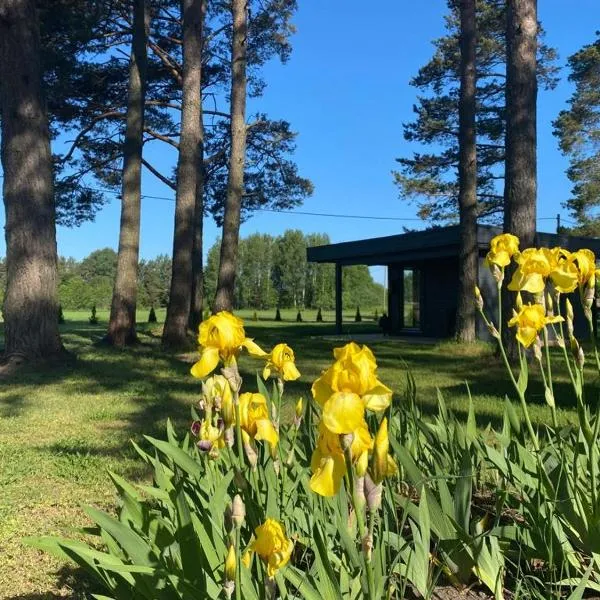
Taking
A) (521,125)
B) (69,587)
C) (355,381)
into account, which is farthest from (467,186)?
(355,381)

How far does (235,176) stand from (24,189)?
22.1 feet

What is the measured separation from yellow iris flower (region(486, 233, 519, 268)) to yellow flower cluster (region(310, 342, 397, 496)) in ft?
3.07

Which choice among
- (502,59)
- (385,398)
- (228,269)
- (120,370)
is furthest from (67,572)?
(502,59)

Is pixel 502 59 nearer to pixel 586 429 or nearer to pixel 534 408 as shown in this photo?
pixel 534 408

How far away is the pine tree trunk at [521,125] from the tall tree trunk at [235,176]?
6819 mm

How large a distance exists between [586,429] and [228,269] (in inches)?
472

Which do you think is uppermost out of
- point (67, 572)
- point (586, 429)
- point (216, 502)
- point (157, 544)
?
point (586, 429)

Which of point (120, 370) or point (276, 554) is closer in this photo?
point (276, 554)

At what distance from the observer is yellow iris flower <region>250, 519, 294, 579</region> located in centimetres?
98

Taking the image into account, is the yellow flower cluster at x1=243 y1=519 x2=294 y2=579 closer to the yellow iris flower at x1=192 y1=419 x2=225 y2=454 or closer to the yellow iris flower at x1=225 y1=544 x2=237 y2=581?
the yellow iris flower at x1=225 y1=544 x2=237 y2=581

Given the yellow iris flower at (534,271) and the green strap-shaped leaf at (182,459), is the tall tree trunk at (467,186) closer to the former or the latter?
the yellow iris flower at (534,271)

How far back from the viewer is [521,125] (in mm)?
7945

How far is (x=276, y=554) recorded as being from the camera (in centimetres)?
99

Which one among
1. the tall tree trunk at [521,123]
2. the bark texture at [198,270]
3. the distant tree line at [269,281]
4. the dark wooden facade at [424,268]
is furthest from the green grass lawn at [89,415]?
the distant tree line at [269,281]
